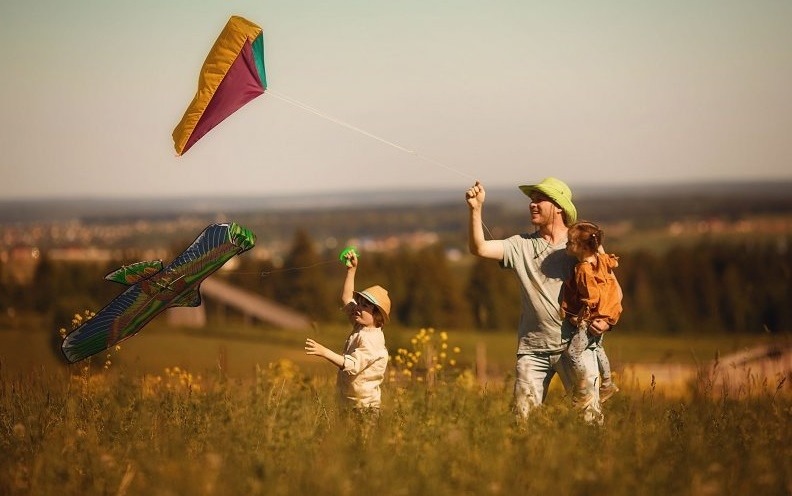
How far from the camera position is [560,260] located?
809 centimetres

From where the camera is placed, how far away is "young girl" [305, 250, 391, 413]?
7941 mm

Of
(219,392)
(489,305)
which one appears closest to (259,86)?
(219,392)

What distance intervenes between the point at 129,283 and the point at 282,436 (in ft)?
7.22

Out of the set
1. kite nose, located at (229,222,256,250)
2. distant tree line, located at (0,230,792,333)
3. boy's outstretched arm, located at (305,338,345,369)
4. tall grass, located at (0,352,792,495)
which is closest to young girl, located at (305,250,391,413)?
tall grass, located at (0,352,792,495)

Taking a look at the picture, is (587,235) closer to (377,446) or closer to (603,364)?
(603,364)

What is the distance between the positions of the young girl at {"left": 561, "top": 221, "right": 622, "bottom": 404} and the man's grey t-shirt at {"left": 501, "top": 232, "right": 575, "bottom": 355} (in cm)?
9

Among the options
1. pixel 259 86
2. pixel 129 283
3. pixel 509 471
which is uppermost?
pixel 259 86

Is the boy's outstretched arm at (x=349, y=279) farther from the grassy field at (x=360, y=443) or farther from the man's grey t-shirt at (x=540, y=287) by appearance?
the man's grey t-shirt at (x=540, y=287)

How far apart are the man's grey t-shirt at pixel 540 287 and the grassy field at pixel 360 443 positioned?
0.49 meters

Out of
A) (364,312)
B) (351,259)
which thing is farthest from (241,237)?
(364,312)

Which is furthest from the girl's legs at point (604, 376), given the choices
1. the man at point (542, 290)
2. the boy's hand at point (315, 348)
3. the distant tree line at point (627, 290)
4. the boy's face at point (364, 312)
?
the distant tree line at point (627, 290)

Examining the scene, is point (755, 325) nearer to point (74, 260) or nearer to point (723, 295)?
point (723, 295)

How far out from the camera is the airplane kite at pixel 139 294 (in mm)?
8367

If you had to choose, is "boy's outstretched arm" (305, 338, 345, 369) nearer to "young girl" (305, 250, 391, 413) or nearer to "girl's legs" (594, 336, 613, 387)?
"young girl" (305, 250, 391, 413)
